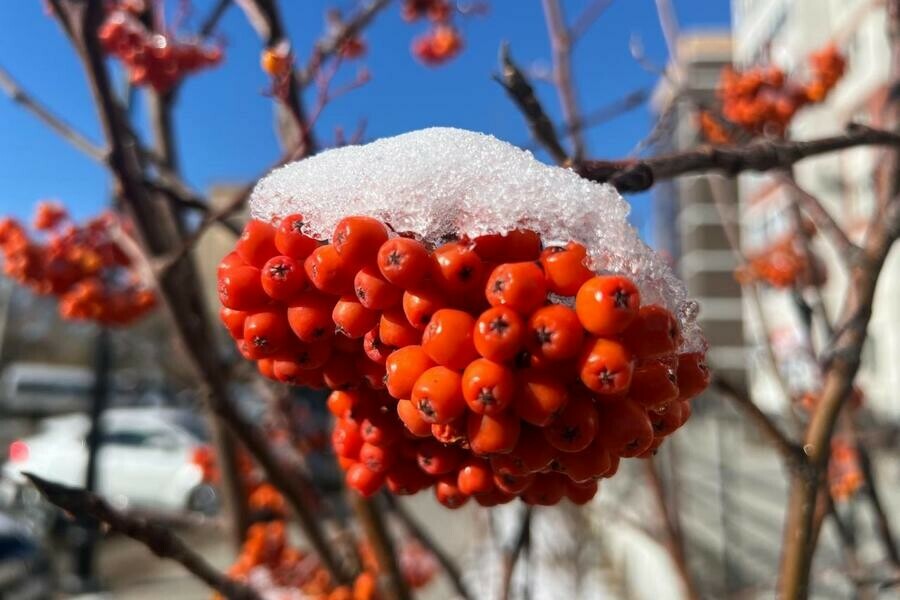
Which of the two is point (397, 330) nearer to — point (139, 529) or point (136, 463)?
point (139, 529)

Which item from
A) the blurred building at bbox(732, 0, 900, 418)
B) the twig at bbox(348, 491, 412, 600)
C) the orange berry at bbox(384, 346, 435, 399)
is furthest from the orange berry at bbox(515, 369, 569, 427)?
the blurred building at bbox(732, 0, 900, 418)

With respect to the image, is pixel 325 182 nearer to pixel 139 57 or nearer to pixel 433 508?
pixel 139 57

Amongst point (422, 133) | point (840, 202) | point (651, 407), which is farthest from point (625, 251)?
point (840, 202)

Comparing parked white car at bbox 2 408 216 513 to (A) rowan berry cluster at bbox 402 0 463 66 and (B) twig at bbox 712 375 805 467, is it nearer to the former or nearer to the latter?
(A) rowan berry cluster at bbox 402 0 463 66

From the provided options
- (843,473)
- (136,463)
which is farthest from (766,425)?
(136,463)

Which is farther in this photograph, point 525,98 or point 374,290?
point 525,98

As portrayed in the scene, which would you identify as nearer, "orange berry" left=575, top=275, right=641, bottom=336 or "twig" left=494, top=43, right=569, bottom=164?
"orange berry" left=575, top=275, right=641, bottom=336
